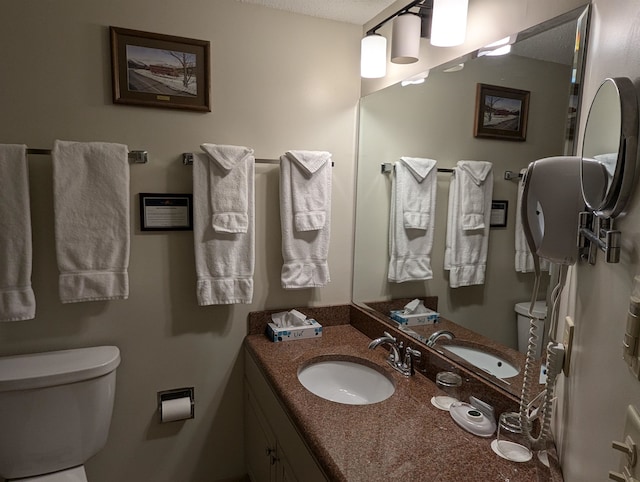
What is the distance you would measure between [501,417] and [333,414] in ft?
1.67

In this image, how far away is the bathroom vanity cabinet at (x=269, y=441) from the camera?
52.1 inches

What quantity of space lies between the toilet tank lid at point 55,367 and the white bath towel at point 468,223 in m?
1.43

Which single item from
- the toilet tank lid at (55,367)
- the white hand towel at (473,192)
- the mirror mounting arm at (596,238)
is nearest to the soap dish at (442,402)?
the white hand towel at (473,192)

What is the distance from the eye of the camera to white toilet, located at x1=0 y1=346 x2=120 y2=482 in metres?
1.55

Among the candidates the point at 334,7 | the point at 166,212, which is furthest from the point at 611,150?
the point at 166,212

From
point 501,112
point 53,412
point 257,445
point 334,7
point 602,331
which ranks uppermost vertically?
point 334,7

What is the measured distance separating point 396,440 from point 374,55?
1.57m

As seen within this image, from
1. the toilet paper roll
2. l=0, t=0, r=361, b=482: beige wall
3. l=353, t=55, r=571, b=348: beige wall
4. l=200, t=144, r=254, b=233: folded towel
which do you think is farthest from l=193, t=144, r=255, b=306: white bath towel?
l=353, t=55, r=571, b=348: beige wall

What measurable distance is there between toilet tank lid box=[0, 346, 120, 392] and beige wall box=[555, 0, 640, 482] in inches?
63.5

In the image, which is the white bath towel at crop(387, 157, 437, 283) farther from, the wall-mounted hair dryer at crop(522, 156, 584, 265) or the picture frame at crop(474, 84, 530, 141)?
the wall-mounted hair dryer at crop(522, 156, 584, 265)

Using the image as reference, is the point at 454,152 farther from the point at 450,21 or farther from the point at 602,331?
the point at 602,331

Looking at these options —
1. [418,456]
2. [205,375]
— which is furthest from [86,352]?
[418,456]

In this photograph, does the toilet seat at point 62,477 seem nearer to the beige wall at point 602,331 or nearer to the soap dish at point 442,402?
the soap dish at point 442,402

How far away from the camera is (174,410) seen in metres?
1.90
